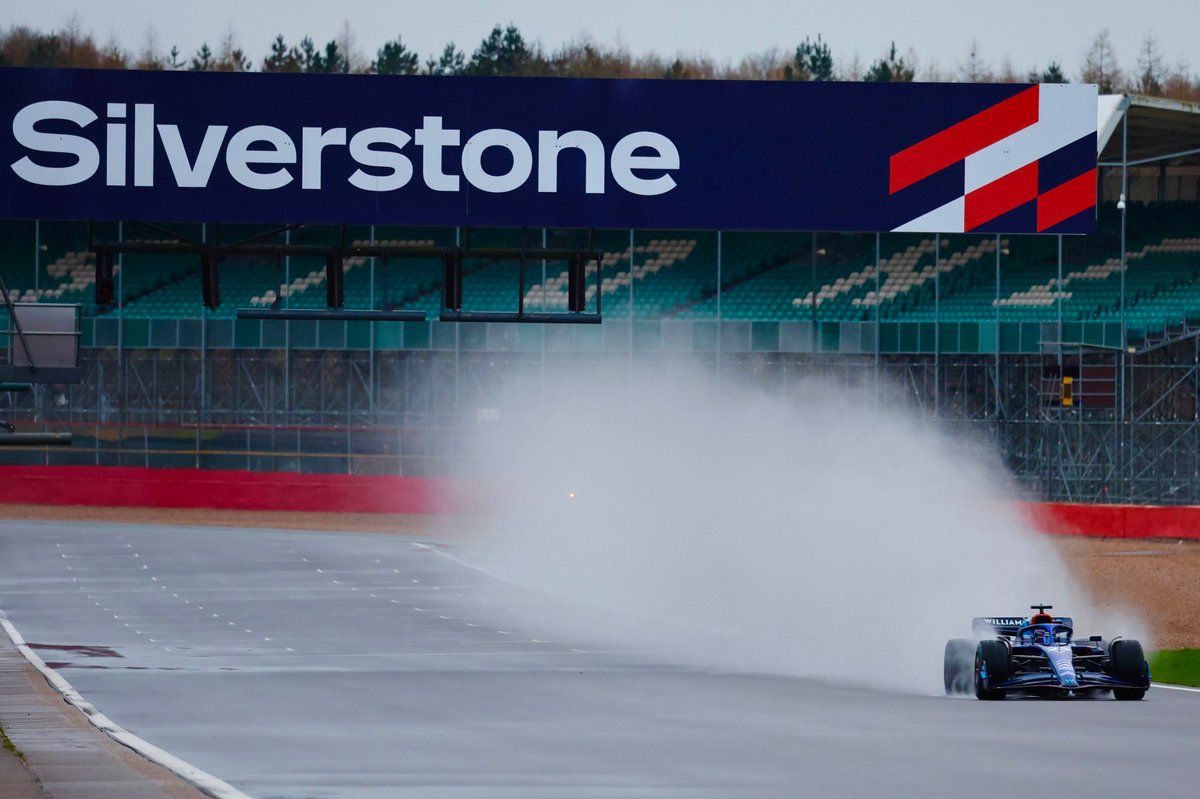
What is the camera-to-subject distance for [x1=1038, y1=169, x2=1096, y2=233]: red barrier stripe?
21984 millimetres

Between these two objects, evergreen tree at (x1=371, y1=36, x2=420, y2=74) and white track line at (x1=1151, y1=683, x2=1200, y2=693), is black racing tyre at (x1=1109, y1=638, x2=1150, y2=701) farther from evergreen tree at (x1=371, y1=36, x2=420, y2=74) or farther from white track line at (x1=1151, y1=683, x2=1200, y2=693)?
evergreen tree at (x1=371, y1=36, x2=420, y2=74)

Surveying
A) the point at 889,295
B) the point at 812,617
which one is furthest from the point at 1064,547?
the point at 889,295

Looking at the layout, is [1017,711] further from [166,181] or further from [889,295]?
[889,295]

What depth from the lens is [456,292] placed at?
2105 centimetres

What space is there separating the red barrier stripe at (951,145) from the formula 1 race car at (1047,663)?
5.41 meters

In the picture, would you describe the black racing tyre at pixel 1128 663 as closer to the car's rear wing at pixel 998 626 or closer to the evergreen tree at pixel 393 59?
the car's rear wing at pixel 998 626

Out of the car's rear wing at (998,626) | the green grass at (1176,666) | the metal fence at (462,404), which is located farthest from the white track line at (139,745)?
the metal fence at (462,404)

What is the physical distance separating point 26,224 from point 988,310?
3302 cm

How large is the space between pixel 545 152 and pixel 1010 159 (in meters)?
5.41

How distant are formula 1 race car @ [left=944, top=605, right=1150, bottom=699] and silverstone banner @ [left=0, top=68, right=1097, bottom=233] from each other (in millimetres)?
4664

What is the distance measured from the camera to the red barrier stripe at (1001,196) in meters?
21.8

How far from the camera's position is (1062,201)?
72.2 feet

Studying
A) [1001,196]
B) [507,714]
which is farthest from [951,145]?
[507,714]

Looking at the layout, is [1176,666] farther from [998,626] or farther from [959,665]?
[959,665]
